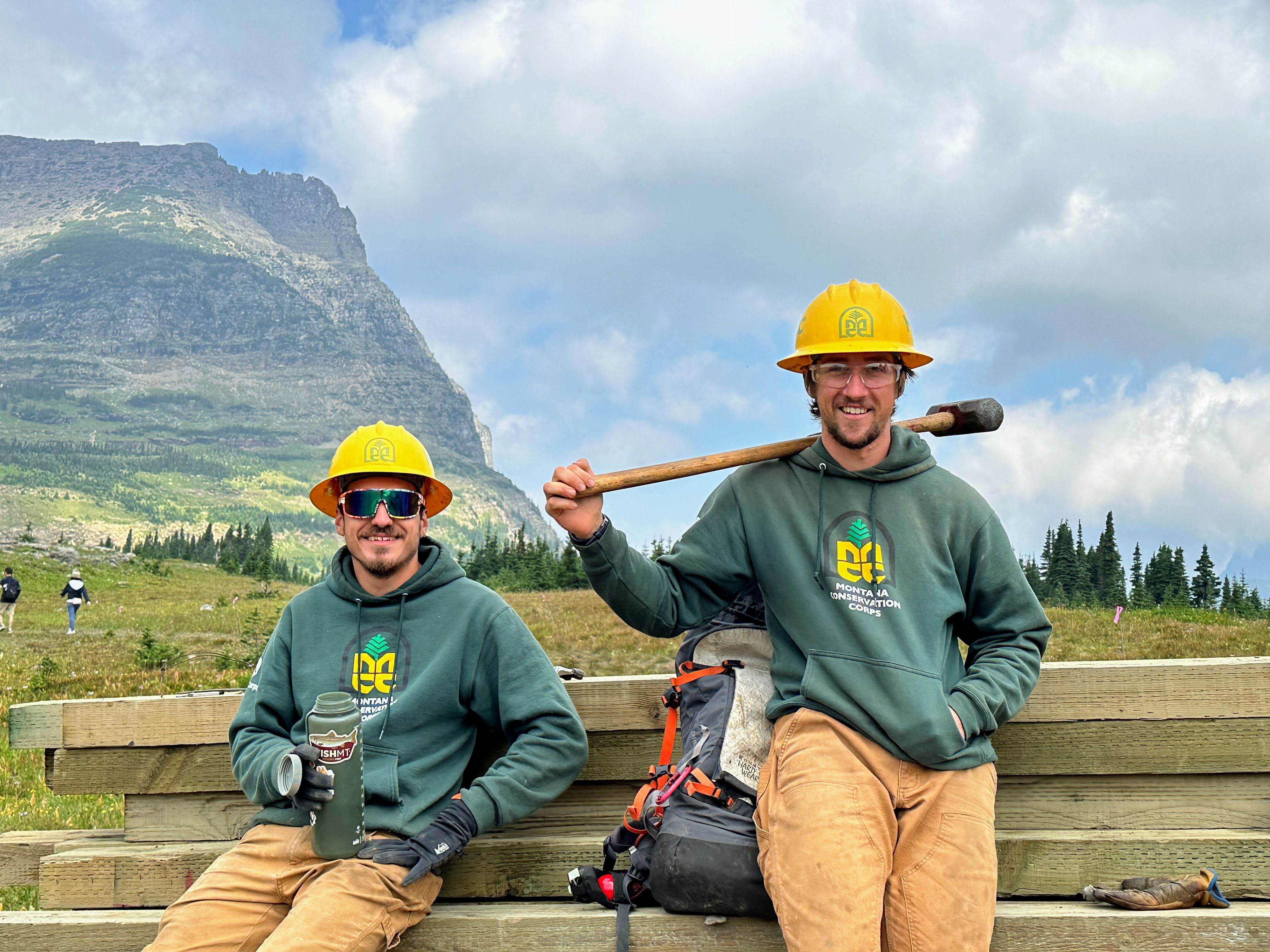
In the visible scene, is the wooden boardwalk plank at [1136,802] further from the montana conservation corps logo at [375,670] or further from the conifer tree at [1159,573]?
the conifer tree at [1159,573]

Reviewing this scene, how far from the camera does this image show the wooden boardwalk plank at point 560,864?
14.3ft

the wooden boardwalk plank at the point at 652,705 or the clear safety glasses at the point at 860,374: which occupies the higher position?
the clear safety glasses at the point at 860,374

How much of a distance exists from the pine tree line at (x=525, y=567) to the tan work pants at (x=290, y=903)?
102ft

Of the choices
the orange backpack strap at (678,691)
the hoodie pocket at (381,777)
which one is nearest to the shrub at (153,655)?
the hoodie pocket at (381,777)

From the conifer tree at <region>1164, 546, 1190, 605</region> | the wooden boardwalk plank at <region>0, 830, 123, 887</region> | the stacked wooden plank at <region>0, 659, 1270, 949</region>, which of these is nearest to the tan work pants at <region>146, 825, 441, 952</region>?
the stacked wooden plank at <region>0, 659, 1270, 949</region>

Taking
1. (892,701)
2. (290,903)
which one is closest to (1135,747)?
(892,701)

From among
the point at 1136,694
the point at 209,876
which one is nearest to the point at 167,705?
the point at 209,876

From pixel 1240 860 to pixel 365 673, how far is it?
3.61 metres

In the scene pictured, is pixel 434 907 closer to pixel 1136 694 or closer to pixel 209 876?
pixel 209 876

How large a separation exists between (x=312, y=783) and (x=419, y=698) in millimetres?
563

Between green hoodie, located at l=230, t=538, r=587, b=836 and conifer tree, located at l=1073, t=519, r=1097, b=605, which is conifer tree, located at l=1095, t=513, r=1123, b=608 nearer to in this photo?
conifer tree, located at l=1073, t=519, r=1097, b=605

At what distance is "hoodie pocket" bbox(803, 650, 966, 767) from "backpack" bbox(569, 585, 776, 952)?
352 millimetres

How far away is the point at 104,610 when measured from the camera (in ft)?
119

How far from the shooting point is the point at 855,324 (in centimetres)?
426
